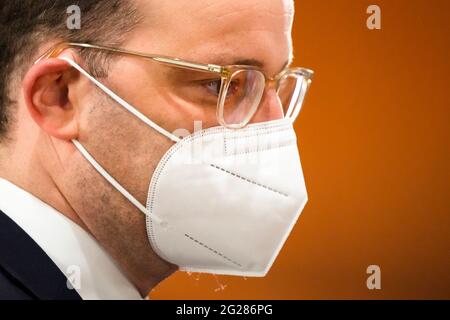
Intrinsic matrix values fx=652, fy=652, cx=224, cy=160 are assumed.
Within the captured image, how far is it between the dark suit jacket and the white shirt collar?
19mm

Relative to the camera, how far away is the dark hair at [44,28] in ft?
4.02

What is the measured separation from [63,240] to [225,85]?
0.43 m

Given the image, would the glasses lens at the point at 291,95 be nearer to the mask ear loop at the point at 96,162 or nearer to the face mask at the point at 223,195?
the face mask at the point at 223,195

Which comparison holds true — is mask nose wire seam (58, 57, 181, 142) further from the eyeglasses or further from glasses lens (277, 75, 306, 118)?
glasses lens (277, 75, 306, 118)

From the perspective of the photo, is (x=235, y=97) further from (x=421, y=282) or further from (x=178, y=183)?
(x=421, y=282)

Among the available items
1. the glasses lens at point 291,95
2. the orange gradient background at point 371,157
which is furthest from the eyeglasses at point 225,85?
the orange gradient background at point 371,157

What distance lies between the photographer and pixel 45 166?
127 centimetres

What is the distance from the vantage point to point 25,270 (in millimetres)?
1186

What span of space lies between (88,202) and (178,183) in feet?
0.58

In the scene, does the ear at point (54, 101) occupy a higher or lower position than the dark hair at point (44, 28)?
lower

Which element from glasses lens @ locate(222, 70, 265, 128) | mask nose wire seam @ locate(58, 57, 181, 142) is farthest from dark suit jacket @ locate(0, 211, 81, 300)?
glasses lens @ locate(222, 70, 265, 128)

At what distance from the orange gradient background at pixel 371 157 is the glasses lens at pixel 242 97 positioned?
1.40m

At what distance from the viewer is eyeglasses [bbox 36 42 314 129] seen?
4.00 feet
